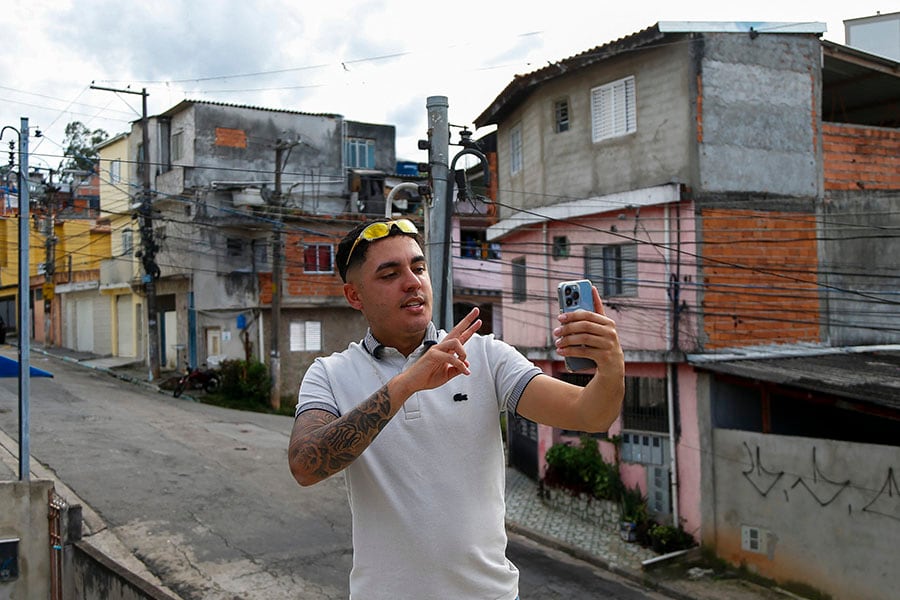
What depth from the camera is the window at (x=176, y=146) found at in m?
26.9

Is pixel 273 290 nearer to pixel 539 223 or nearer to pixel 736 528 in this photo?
pixel 539 223

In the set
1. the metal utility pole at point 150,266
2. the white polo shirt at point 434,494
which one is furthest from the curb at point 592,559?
the metal utility pole at point 150,266

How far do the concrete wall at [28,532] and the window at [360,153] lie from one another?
70.2 feet

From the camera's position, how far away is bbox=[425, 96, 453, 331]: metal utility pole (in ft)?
29.0

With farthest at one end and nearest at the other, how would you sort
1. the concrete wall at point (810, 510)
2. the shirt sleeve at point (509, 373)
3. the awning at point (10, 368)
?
the awning at point (10, 368) → the concrete wall at point (810, 510) → the shirt sleeve at point (509, 373)

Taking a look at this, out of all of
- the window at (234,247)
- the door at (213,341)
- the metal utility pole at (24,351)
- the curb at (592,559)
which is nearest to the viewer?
the metal utility pole at (24,351)

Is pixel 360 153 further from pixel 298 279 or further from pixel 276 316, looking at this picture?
pixel 276 316

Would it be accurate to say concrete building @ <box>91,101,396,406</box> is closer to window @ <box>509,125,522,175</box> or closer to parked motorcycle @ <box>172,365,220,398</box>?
parked motorcycle @ <box>172,365,220,398</box>

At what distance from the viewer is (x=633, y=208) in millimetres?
13516

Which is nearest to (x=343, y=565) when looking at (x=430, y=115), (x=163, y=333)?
(x=430, y=115)

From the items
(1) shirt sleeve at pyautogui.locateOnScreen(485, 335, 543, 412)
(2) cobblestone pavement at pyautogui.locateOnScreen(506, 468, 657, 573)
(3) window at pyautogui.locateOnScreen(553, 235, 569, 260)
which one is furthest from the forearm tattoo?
(3) window at pyautogui.locateOnScreen(553, 235, 569, 260)

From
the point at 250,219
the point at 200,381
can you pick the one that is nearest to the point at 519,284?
the point at 250,219

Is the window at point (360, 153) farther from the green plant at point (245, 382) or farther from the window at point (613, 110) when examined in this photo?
the window at point (613, 110)

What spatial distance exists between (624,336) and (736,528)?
3.60 meters
